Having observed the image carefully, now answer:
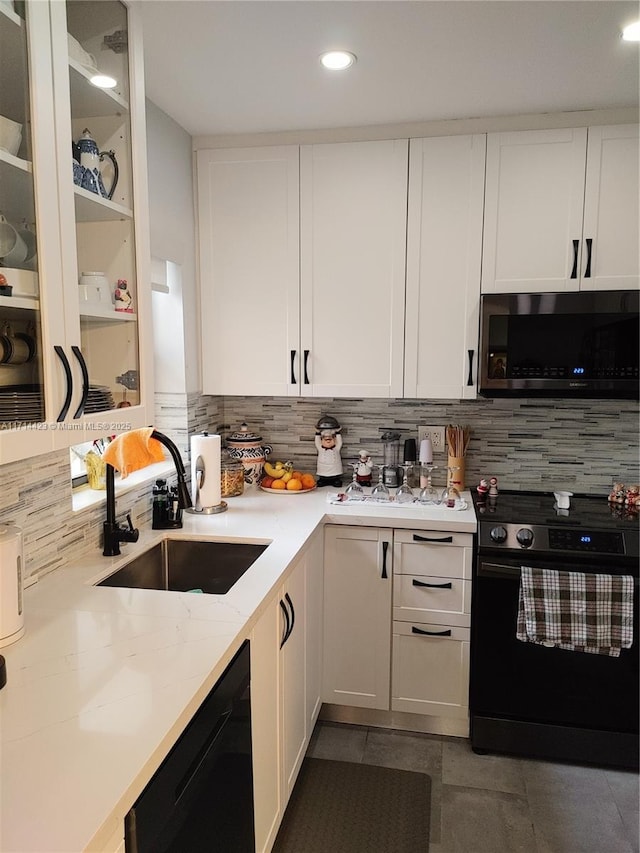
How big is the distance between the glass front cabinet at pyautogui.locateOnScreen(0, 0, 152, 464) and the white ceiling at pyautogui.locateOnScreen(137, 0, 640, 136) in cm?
31

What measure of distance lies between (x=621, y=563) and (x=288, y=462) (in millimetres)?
1494

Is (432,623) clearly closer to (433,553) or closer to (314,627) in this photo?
(433,553)

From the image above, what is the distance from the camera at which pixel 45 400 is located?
1185 millimetres

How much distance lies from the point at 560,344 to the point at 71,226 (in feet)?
5.92

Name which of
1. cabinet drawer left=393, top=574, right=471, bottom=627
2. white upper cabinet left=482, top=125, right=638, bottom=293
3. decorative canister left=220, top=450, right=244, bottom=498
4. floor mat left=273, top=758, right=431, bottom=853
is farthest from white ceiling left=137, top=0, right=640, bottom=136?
floor mat left=273, top=758, right=431, bottom=853

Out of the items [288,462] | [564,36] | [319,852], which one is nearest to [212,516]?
[288,462]

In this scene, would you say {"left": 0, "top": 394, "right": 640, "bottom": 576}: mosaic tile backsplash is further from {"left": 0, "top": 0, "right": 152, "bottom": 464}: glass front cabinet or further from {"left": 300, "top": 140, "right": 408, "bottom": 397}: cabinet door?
{"left": 0, "top": 0, "right": 152, "bottom": 464}: glass front cabinet

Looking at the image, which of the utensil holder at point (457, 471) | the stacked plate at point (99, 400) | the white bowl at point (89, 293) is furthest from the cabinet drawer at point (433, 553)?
the white bowl at point (89, 293)

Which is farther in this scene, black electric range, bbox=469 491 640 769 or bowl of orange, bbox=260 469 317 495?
bowl of orange, bbox=260 469 317 495

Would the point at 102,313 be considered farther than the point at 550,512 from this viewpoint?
No

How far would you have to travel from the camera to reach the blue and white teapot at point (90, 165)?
1.32m

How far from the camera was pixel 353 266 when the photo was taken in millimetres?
2496

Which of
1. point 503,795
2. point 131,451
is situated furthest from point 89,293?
point 503,795

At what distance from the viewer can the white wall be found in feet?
7.39
